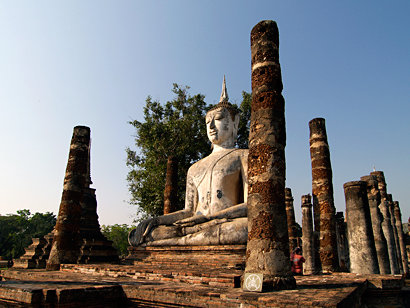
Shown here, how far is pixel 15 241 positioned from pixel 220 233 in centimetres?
4263

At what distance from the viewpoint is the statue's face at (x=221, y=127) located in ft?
32.8

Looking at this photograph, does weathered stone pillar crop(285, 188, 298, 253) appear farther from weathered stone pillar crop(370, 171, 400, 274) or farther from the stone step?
the stone step

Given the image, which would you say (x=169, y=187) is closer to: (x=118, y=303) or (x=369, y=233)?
(x=369, y=233)

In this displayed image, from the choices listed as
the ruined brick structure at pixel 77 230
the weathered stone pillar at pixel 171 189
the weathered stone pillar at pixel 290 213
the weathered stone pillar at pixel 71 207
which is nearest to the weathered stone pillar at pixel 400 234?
the weathered stone pillar at pixel 290 213

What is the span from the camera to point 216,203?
8.88 meters

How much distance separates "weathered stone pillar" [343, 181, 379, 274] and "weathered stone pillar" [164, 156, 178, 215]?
6.19m

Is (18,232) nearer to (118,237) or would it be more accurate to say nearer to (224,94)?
(118,237)

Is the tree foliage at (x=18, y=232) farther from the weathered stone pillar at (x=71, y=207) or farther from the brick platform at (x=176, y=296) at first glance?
the brick platform at (x=176, y=296)

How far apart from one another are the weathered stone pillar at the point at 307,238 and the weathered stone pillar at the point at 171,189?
5.93 m

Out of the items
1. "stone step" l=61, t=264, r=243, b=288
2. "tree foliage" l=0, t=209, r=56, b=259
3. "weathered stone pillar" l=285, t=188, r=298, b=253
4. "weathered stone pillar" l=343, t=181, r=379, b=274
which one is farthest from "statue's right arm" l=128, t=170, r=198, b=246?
"tree foliage" l=0, t=209, r=56, b=259

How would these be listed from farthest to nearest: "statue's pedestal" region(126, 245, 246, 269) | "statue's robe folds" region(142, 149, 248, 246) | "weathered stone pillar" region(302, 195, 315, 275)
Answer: "weathered stone pillar" region(302, 195, 315, 275), "statue's robe folds" region(142, 149, 248, 246), "statue's pedestal" region(126, 245, 246, 269)

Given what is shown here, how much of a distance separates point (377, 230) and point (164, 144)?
1102 cm

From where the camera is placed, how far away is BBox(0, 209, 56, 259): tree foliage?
40562 millimetres

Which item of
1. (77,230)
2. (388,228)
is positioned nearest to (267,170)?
(77,230)
